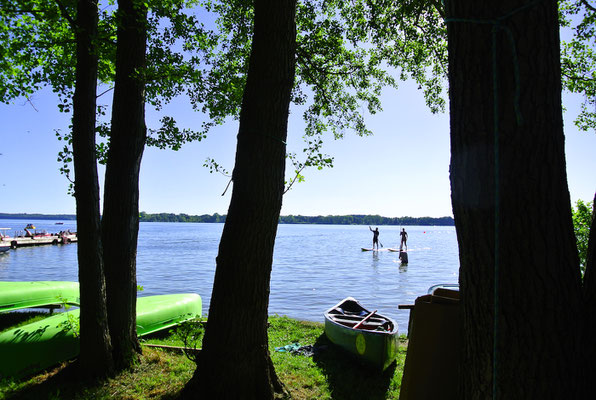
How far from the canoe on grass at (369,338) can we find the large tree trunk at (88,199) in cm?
409

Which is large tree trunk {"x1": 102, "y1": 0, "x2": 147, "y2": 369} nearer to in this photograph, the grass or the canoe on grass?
the grass

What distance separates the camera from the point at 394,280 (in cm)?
2214

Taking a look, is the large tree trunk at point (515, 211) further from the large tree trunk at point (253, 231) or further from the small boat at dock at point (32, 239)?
the small boat at dock at point (32, 239)

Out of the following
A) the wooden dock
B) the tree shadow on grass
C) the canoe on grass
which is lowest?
the wooden dock

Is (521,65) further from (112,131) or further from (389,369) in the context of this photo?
(389,369)

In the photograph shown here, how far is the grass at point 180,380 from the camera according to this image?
4801 mm

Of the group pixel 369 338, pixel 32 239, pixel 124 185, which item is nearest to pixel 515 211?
pixel 124 185

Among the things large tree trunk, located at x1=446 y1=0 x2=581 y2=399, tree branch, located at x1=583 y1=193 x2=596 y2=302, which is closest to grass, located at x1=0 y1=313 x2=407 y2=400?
large tree trunk, located at x1=446 y1=0 x2=581 y2=399

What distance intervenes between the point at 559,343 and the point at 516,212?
2.09 ft

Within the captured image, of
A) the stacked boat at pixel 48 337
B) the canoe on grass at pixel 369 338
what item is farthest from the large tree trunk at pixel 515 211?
the canoe on grass at pixel 369 338

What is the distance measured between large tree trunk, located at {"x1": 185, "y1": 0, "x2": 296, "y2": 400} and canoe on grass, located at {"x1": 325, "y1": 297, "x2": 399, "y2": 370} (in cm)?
284

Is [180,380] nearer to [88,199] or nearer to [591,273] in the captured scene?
[88,199]

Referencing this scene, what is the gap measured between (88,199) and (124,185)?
761 mm

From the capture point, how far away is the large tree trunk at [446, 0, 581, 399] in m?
1.89
